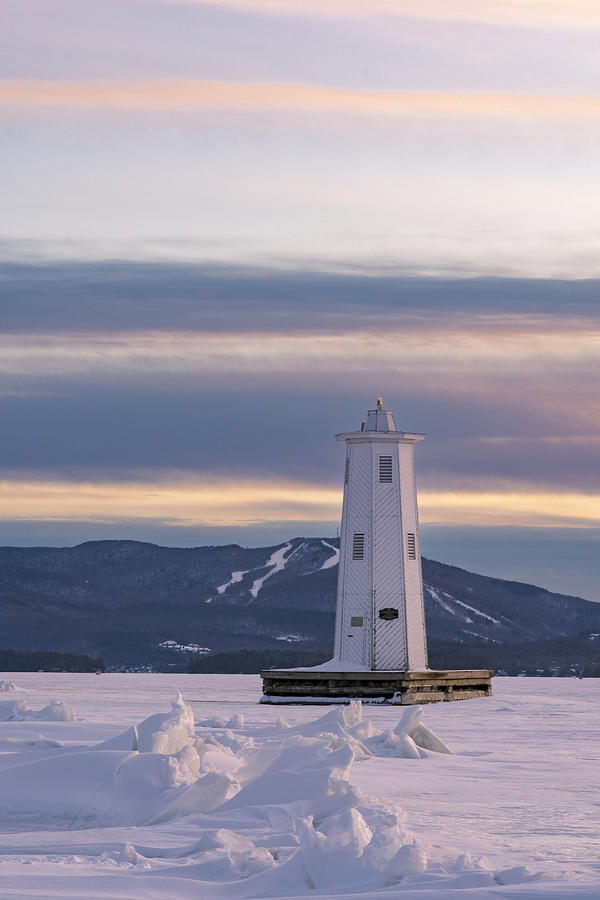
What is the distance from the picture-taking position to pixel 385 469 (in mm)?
47969

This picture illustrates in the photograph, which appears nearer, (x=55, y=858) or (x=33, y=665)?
(x=55, y=858)

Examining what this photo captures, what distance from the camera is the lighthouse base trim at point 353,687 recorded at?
45750 mm

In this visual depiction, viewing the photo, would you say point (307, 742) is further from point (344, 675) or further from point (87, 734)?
point (344, 675)

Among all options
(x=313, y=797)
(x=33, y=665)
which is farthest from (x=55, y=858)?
(x=33, y=665)

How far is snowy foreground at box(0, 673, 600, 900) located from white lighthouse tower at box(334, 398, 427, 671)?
21451 millimetres

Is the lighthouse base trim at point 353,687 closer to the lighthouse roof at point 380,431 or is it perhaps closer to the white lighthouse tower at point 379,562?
the white lighthouse tower at point 379,562

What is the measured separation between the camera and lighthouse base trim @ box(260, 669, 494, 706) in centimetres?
4575

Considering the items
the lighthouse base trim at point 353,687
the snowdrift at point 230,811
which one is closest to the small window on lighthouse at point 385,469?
the lighthouse base trim at point 353,687

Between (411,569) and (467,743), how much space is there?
2073cm

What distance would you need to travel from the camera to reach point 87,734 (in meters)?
25.3

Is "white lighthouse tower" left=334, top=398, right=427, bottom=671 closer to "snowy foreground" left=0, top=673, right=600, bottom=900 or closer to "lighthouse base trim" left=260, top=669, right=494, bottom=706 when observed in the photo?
"lighthouse base trim" left=260, top=669, right=494, bottom=706

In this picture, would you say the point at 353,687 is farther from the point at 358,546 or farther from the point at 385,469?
the point at 385,469

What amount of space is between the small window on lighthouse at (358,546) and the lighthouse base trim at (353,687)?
3786 millimetres

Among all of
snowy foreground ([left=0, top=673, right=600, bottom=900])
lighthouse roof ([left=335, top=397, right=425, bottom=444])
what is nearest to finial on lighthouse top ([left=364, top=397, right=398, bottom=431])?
lighthouse roof ([left=335, top=397, right=425, bottom=444])
